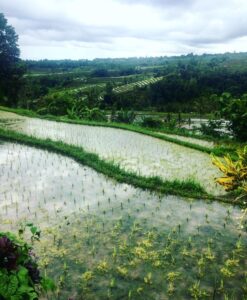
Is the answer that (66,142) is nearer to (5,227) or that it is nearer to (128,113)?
(5,227)

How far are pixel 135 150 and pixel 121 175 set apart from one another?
9.23 feet

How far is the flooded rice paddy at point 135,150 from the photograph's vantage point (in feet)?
31.2

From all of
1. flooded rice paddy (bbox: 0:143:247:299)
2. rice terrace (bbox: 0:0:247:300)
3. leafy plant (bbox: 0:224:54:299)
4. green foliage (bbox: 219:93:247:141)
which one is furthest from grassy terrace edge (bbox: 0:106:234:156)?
leafy plant (bbox: 0:224:54:299)

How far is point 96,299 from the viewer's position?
4270mm

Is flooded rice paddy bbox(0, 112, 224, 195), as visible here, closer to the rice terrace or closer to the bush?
the rice terrace

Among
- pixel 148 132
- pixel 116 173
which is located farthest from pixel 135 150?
pixel 148 132

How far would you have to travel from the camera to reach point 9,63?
26.5m

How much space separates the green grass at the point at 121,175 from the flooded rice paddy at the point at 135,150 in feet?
1.15

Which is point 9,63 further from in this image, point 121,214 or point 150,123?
point 121,214

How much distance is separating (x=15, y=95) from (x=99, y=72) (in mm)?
60301

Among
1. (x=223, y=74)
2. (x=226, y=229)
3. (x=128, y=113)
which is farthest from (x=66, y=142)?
(x=223, y=74)

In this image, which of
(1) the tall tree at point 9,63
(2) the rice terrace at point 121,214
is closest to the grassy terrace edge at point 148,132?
(2) the rice terrace at point 121,214

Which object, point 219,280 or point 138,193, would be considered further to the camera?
point 138,193

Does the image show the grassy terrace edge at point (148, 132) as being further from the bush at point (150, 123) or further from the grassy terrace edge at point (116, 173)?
the bush at point (150, 123)
